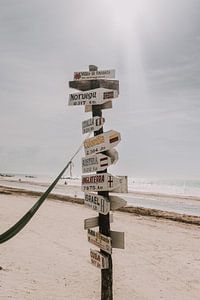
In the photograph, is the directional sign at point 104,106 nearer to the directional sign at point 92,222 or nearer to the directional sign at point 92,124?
the directional sign at point 92,124

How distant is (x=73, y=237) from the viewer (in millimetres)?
13750

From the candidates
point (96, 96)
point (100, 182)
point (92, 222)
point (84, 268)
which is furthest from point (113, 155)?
point (84, 268)

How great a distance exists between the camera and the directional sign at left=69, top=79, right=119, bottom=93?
564 centimetres

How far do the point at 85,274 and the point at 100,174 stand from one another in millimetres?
4615

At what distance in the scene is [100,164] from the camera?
529cm

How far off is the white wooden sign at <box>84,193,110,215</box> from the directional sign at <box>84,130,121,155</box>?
0.66 meters

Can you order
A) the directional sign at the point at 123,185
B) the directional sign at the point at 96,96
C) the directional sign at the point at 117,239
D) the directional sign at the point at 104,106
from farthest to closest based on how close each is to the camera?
1. the directional sign at the point at 104,106
2. the directional sign at the point at 96,96
3. the directional sign at the point at 117,239
4. the directional sign at the point at 123,185

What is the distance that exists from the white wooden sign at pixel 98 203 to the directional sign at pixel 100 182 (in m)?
0.10

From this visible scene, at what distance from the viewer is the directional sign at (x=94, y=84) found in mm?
5637

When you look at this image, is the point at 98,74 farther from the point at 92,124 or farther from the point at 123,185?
the point at 123,185

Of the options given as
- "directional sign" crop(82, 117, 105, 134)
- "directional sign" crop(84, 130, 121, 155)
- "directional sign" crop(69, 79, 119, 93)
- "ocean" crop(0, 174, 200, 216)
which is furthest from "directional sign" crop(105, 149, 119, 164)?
"ocean" crop(0, 174, 200, 216)

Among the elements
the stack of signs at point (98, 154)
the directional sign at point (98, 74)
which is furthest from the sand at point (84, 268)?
the directional sign at point (98, 74)

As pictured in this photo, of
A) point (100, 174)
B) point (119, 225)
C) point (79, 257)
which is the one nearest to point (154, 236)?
point (119, 225)

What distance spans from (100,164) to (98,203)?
21.9 inches
